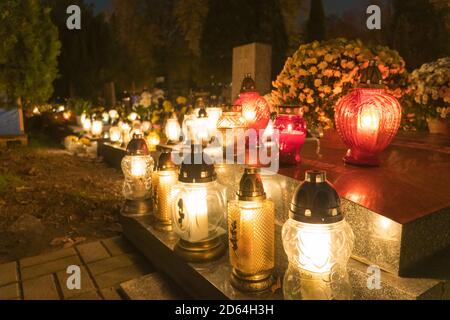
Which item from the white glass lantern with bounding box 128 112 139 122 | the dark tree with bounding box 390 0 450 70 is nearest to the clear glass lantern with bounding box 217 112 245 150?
the white glass lantern with bounding box 128 112 139 122

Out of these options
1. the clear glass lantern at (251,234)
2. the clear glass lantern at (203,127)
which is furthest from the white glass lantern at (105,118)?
the clear glass lantern at (251,234)

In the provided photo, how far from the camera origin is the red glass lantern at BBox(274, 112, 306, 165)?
10.4 feet

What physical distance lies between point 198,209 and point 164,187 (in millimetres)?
752

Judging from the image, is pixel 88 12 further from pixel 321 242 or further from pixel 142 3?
pixel 321 242

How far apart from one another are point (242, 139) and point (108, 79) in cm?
1900

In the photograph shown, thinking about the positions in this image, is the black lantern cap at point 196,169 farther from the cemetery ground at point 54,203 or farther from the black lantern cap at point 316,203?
the cemetery ground at point 54,203

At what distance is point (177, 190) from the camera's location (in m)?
2.60

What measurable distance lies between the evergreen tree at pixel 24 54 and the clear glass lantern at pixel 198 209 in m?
10.1

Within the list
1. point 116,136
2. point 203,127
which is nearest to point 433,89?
point 203,127

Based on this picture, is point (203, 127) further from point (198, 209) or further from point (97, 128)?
point (97, 128)

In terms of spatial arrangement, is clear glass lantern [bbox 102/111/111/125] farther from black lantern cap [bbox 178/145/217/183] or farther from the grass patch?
black lantern cap [bbox 178/145/217/183]

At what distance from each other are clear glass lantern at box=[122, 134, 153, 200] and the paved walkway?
557 millimetres

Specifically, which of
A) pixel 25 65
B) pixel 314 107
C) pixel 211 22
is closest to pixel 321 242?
pixel 314 107

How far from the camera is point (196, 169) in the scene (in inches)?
96.2
